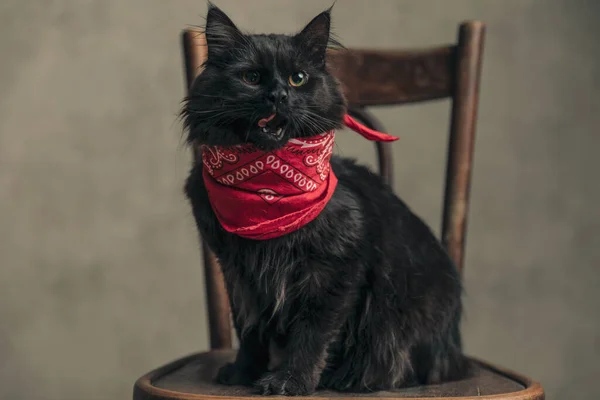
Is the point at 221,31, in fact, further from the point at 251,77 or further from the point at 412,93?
the point at 412,93

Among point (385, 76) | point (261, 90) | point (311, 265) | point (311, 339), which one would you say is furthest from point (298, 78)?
point (385, 76)

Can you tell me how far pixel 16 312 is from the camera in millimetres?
2049

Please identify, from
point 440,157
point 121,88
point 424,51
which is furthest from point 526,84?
point 121,88

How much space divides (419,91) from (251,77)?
58 centimetres

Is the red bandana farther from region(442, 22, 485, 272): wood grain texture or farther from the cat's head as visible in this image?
region(442, 22, 485, 272): wood grain texture

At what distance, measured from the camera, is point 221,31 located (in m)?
1.15

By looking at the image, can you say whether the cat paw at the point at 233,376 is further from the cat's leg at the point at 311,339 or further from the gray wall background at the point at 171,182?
the gray wall background at the point at 171,182

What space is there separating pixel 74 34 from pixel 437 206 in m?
1.05

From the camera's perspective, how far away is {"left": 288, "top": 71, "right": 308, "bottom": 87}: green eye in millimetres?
1139

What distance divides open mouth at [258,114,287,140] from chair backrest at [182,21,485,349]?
1.44 feet

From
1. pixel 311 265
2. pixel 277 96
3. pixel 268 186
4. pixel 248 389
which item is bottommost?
pixel 248 389

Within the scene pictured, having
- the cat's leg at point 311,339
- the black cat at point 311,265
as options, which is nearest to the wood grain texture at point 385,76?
the black cat at point 311,265

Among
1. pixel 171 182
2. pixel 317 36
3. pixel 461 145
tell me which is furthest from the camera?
pixel 171 182

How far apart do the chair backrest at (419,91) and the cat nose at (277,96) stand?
0.46 metres
